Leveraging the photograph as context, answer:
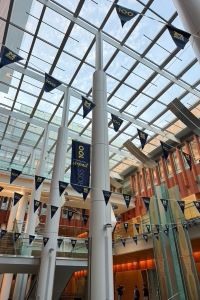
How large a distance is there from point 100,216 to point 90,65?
33.5 ft

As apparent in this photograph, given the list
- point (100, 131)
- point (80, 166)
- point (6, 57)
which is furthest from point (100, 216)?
point (6, 57)

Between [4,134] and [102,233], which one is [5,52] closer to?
[102,233]

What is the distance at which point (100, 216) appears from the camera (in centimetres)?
675

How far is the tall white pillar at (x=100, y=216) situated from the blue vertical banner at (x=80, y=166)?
82 cm

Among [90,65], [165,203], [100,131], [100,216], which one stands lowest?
[100,216]

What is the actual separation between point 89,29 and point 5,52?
21.4 ft

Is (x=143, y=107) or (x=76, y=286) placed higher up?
(x=143, y=107)

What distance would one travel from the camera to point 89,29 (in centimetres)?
1221

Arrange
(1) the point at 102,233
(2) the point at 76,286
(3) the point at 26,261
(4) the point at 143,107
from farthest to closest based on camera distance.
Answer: (2) the point at 76,286
(4) the point at 143,107
(3) the point at 26,261
(1) the point at 102,233

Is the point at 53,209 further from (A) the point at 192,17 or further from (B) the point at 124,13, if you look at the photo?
(A) the point at 192,17

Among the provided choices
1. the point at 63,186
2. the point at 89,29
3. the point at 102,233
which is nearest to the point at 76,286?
the point at 63,186

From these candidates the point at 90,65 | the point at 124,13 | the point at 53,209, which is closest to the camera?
the point at 124,13

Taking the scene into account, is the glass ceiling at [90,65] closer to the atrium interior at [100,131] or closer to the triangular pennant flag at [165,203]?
the atrium interior at [100,131]

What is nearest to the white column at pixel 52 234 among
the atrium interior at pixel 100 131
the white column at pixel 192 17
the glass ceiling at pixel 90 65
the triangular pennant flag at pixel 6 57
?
the atrium interior at pixel 100 131
